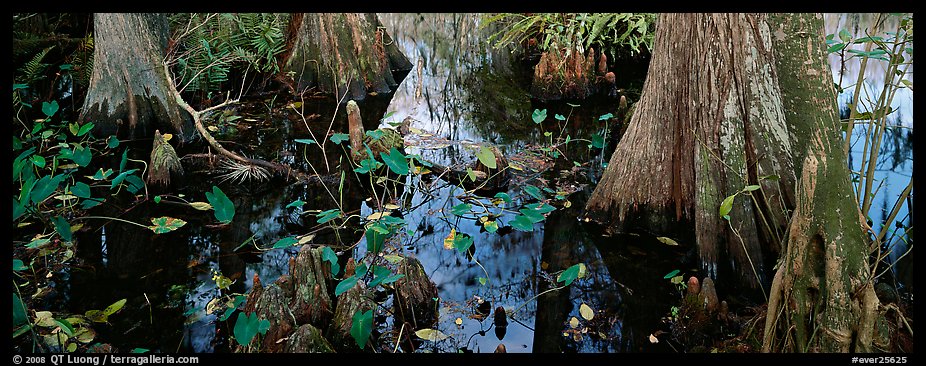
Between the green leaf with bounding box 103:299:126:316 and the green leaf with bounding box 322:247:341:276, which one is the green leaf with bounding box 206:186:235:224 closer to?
the green leaf with bounding box 322:247:341:276

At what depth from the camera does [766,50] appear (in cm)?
396

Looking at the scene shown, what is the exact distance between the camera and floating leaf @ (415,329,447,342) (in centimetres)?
376

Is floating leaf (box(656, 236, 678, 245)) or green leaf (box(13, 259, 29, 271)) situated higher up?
green leaf (box(13, 259, 29, 271))

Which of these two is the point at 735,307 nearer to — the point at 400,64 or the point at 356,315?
the point at 356,315

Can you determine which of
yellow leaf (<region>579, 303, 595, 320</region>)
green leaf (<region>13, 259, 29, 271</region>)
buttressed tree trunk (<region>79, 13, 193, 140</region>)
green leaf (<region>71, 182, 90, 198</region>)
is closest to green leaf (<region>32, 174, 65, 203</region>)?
green leaf (<region>13, 259, 29, 271</region>)

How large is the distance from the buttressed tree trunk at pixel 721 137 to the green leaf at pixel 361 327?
6.39ft

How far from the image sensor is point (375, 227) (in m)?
3.77

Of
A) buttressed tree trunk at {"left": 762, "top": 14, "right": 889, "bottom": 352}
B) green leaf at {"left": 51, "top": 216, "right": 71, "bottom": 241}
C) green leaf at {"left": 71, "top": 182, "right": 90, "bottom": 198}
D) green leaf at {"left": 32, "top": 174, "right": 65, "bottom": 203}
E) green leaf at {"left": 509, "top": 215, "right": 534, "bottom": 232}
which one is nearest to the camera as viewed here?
buttressed tree trunk at {"left": 762, "top": 14, "right": 889, "bottom": 352}

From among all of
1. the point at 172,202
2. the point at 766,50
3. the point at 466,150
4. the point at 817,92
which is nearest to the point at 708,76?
the point at 766,50

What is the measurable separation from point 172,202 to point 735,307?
400cm

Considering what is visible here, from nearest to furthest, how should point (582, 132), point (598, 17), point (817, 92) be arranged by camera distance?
point (817, 92) < point (582, 132) < point (598, 17)

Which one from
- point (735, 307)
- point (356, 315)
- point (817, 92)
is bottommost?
point (735, 307)

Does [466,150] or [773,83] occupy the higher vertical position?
[773,83]

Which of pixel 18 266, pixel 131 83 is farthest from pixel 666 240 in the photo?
pixel 131 83
